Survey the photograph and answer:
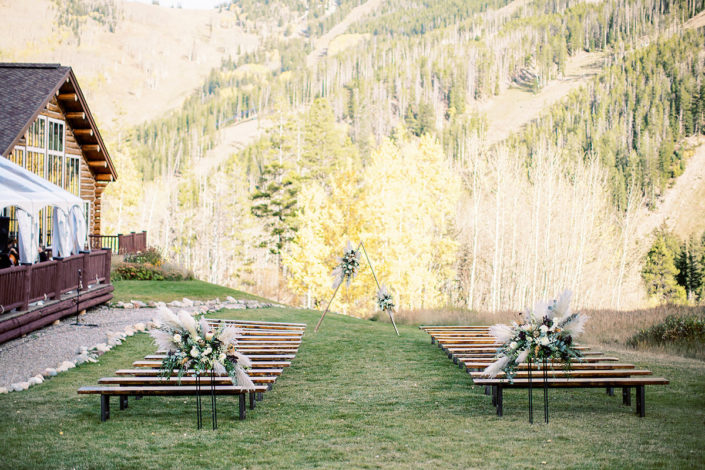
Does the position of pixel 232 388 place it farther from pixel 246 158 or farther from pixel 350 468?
pixel 246 158

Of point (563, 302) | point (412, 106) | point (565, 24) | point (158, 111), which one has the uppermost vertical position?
point (565, 24)

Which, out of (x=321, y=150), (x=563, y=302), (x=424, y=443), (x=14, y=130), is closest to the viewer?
(x=424, y=443)

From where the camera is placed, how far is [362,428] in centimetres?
640

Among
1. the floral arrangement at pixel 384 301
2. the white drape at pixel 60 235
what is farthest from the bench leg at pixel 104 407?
the white drape at pixel 60 235

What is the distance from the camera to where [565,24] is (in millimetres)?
153875

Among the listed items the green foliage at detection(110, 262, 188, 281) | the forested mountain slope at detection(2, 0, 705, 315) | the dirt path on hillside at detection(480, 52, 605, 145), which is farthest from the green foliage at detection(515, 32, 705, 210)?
the green foliage at detection(110, 262, 188, 281)

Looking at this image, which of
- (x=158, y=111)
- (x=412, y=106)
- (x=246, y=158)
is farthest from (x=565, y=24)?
(x=158, y=111)

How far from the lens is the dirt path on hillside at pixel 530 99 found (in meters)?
120

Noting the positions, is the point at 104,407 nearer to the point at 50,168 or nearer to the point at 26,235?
the point at 26,235

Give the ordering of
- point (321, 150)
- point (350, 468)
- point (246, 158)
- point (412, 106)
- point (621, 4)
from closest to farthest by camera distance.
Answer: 1. point (350, 468)
2. point (321, 150)
3. point (246, 158)
4. point (412, 106)
5. point (621, 4)

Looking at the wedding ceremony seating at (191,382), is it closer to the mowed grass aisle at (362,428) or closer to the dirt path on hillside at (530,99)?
the mowed grass aisle at (362,428)

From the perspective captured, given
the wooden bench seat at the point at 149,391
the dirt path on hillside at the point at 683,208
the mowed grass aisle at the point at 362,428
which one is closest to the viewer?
the mowed grass aisle at the point at 362,428

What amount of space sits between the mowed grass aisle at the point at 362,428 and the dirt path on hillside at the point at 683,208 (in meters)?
75.0

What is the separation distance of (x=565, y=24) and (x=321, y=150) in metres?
126
